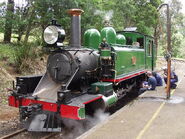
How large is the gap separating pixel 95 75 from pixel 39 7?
6.04m

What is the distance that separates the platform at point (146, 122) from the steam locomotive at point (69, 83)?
1.79ft

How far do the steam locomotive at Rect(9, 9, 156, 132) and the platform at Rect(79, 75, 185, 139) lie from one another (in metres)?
0.54

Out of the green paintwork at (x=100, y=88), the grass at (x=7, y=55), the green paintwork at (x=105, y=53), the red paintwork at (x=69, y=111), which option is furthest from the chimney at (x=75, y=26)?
the grass at (x=7, y=55)

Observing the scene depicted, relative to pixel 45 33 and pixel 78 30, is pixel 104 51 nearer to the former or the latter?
pixel 78 30

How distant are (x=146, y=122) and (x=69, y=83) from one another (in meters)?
2.11

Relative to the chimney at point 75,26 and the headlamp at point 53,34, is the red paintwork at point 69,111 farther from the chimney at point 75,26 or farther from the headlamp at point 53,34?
the chimney at point 75,26

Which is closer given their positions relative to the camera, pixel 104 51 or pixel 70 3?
pixel 104 51

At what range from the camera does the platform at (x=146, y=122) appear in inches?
199

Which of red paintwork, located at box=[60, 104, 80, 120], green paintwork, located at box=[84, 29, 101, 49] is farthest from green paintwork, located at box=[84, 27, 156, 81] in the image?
red paintwork, located at box=[60, 104, 80, 120]

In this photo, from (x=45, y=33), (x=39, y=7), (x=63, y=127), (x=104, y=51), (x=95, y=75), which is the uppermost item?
(x=39, y=7)

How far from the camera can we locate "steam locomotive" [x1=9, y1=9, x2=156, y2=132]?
562 cm

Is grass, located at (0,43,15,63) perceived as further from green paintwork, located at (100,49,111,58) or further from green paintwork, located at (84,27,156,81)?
green paintwork, located at (100,49,111,58)

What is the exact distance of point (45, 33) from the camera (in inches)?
243

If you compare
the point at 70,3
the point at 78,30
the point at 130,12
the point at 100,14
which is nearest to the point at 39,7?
the point at 70,3
